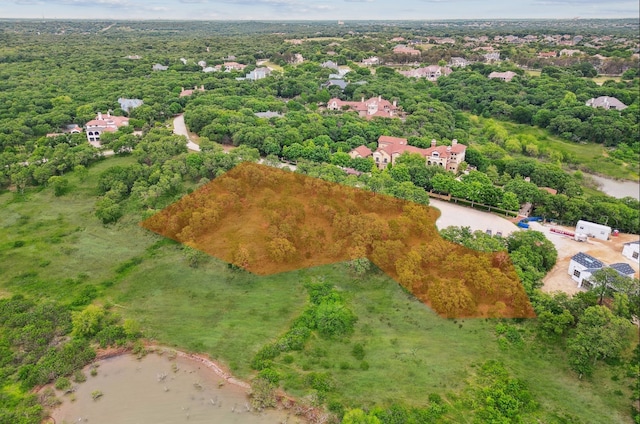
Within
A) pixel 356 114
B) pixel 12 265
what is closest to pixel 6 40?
pixel 356 114

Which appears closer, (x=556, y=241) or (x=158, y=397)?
(x=158, y=397)

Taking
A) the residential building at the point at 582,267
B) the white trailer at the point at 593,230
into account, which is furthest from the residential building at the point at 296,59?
the residential building at the point at 582,267

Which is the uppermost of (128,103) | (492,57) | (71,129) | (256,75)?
(492,57)

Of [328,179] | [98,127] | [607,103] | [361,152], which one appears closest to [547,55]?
[607,103]

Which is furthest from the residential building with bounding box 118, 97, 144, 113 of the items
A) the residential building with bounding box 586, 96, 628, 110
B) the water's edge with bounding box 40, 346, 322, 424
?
the residential building with bounding box 586, 96, 628, 110

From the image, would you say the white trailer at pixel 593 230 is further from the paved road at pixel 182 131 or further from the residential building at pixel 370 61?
the residential building at pixel 370 61

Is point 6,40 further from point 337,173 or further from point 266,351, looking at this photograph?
point 266,351

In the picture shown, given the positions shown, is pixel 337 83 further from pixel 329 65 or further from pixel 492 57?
pixel 492 57
